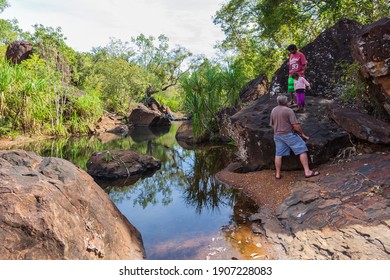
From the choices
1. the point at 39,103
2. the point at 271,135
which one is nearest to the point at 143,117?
the point at 39,103

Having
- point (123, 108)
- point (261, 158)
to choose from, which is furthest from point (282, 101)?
point (123, 108)

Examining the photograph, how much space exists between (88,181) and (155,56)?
3329 centimetres

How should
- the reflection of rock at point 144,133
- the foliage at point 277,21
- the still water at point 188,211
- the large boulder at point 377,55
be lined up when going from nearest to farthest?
1. the still water at point 188,211
2. the large boulder at point 377,55
3. the foliage at point 277,21
4. the reflection of rock at point 144,133

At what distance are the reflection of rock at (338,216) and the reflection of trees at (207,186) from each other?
1.24m

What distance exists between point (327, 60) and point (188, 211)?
6.21 metres

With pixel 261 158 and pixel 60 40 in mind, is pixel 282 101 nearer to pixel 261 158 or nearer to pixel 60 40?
pixel 261 158

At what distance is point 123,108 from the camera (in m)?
27.2

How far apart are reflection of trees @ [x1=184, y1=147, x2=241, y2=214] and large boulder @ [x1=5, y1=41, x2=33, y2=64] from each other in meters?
16.7

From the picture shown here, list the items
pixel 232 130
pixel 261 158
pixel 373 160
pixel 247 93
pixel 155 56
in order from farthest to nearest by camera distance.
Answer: pixel 155 56 < pixel 247 93 < pixel 232 130 < pixel 261 158 < pixel 373 160

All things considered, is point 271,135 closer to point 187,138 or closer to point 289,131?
point 289,131

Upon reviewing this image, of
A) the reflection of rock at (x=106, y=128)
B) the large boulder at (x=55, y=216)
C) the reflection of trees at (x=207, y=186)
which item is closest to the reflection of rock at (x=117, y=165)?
the reflection of trees at (x=207, y=186)

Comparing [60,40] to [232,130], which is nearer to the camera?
[232,130]

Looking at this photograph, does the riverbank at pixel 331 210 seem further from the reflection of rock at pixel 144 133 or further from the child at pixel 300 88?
the reflection of rock at pixel 144 133

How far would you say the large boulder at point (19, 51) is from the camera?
2058 cm
